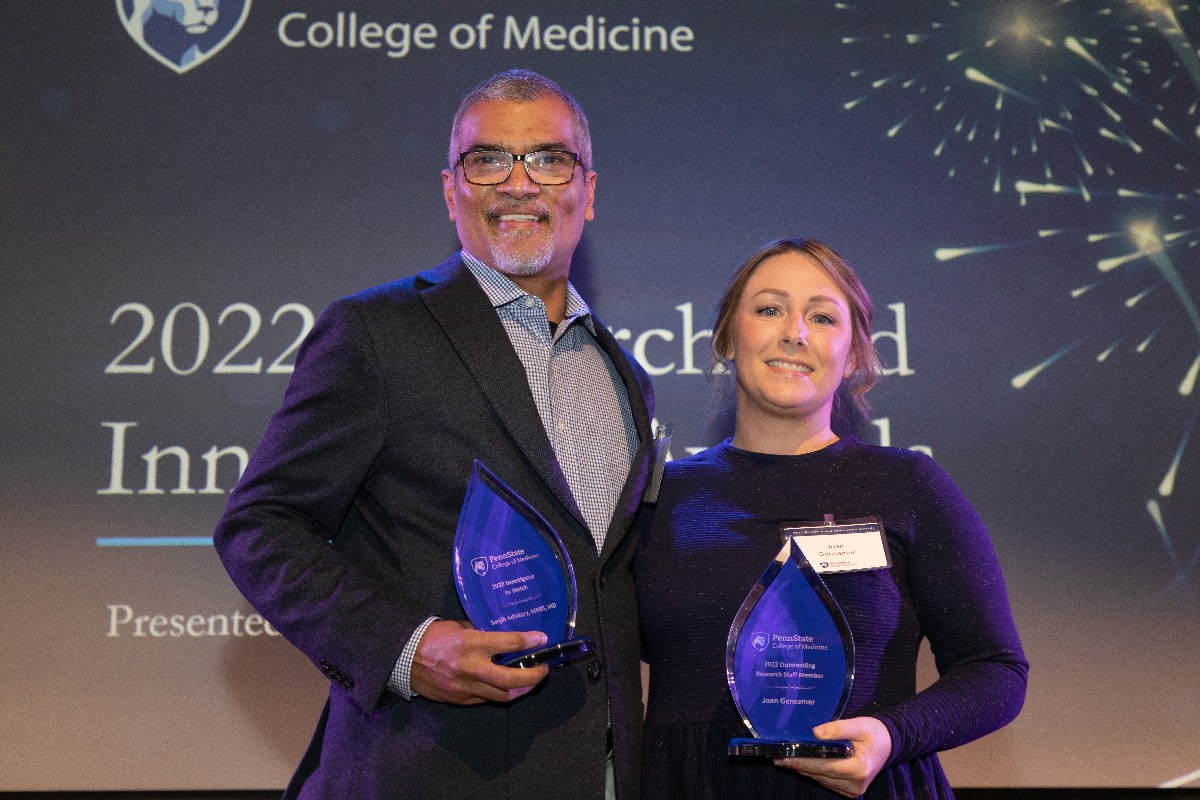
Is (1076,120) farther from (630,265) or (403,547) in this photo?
(403,547)

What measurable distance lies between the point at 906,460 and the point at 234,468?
1711 mm

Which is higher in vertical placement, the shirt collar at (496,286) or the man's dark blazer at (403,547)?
the shirt collar at (496,286)

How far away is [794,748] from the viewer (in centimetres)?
145

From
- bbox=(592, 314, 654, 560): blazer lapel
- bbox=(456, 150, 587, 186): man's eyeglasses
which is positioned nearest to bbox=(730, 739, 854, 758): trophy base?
bbox=(592, 314, 654, 560): blazer lapel

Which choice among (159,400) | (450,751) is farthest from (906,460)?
(159,400)

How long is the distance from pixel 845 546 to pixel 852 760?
0.41 metres

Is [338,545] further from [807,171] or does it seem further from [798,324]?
[807,171]

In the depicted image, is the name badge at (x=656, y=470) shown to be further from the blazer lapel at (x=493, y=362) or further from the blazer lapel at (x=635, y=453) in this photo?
the blazer lapel at (x=493, y=362)

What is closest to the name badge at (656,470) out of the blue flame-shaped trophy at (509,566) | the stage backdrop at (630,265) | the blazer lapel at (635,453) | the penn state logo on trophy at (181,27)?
the blazer lapel at (635,453)

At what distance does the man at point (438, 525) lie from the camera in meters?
1.56

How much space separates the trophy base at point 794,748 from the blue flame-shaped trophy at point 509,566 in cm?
29

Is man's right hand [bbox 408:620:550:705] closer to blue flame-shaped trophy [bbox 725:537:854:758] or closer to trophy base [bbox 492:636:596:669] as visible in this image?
trophy base [bbox 492:636:596:669]

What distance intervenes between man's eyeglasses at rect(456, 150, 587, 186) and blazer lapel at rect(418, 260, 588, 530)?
194 millimetres

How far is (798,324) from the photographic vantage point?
78.1 inches
